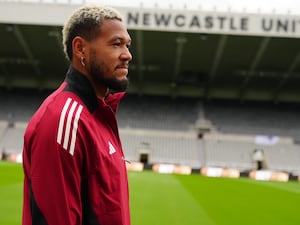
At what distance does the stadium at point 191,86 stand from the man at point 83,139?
16.7 meters

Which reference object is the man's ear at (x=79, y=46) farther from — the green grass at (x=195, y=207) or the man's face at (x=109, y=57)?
the green grass at (x=195, y=207)

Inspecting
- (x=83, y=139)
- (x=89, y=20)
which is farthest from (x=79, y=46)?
(x=83, y=139)

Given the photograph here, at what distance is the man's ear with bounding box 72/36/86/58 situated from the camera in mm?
1928

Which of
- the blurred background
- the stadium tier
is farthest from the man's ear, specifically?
the stadium tier

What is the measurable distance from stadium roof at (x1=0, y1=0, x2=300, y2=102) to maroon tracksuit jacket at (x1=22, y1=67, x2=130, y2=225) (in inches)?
793

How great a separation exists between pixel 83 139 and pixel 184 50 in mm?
25190

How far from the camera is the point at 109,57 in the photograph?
6.35 ft

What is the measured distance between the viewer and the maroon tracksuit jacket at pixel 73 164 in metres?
1.66

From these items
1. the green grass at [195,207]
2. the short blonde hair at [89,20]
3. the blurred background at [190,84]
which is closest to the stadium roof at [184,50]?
the blurred background at [190,84]

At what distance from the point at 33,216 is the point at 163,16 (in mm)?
22890

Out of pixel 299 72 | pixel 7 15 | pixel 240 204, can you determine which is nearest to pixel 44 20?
pixel 7 15

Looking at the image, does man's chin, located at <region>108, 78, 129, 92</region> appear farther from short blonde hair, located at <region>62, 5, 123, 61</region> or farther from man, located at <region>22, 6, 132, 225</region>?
short blonde hair, located at <region>62, 5, 123, 61</region>

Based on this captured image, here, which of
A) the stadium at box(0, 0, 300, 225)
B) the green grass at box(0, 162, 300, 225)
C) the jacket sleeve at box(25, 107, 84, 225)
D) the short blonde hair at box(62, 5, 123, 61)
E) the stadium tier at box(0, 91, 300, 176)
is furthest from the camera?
the stadium tier at box(0, 91, 300, 176)

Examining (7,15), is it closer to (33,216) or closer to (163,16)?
(163,16)
